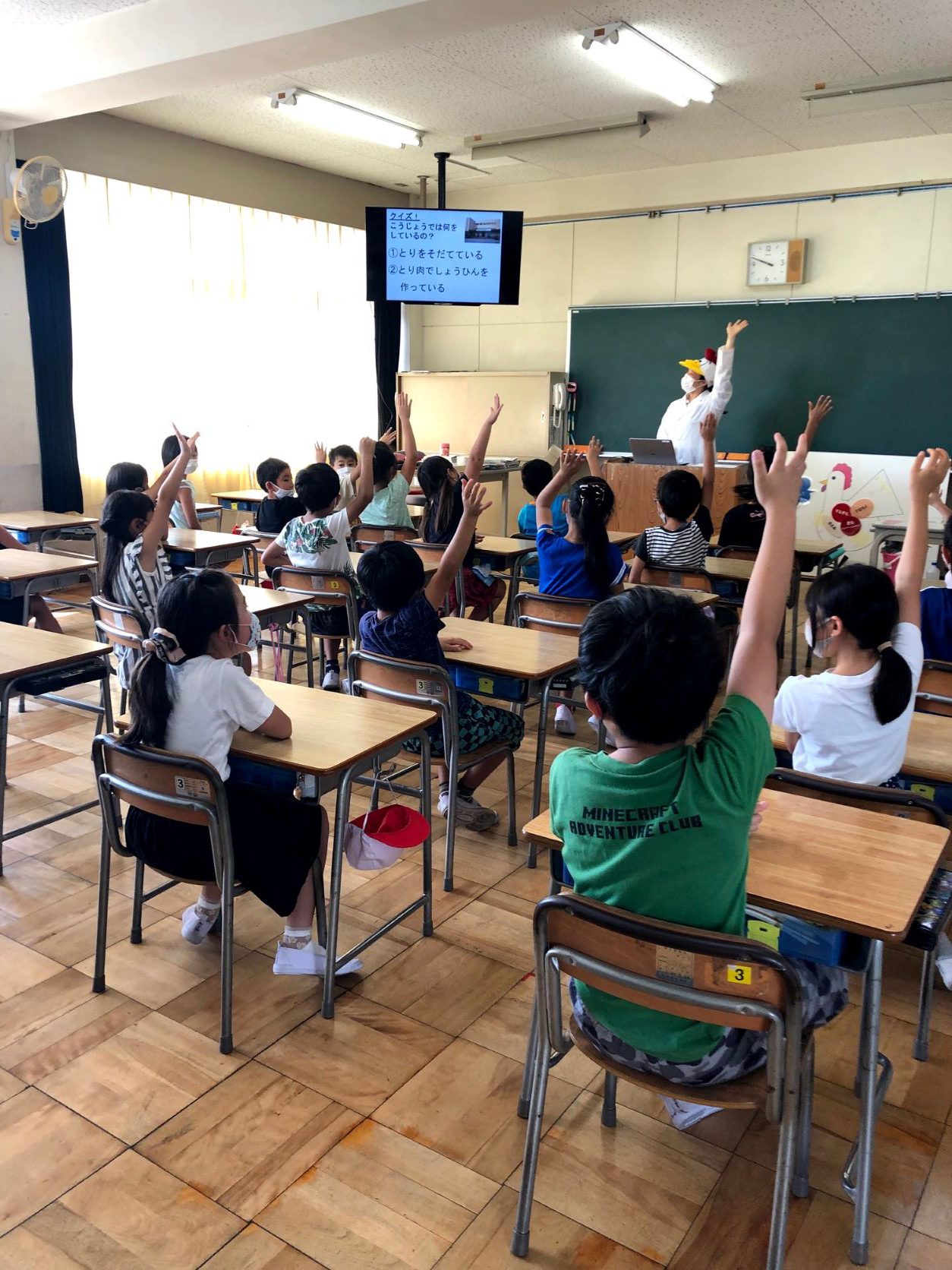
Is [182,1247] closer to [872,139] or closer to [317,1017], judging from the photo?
[317,1017]

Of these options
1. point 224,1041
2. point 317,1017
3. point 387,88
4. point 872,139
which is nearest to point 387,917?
point 317,1017

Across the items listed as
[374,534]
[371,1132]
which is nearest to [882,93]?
[374,534]

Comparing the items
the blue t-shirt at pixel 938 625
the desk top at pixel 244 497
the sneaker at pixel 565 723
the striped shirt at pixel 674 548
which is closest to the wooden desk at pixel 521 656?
the sneaker at pixel 565 723

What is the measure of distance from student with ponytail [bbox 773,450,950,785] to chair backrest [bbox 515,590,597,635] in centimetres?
131

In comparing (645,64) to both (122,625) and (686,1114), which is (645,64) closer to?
(122,625)

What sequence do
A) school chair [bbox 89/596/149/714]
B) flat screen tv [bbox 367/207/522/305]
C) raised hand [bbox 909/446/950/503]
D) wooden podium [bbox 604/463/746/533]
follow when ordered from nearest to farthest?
raised hand [bbox 909/446/950/503]
school chair [bbox 89/596/149/714]
flat screen tv [bbox 367/207/522/305]
wooden podium [bbox 604/463/746/533]

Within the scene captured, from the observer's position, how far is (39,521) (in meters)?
5.69

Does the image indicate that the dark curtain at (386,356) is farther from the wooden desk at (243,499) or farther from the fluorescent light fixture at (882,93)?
the fluorescent light fixture at (882,93)

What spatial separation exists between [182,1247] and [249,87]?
Result: 6.40m

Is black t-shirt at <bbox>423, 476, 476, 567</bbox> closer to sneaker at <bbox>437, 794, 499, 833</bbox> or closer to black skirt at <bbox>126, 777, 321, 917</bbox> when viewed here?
sneaker at <bbox>437, 794, 499, 833</bbox>

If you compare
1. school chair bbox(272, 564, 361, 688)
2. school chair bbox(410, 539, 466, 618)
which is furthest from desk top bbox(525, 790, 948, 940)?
school chair bbox(410, 539, 466, 618)

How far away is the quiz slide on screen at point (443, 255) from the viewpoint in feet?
22.4

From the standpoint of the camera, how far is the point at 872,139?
23.4 ft

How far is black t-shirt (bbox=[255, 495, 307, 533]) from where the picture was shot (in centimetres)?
523
